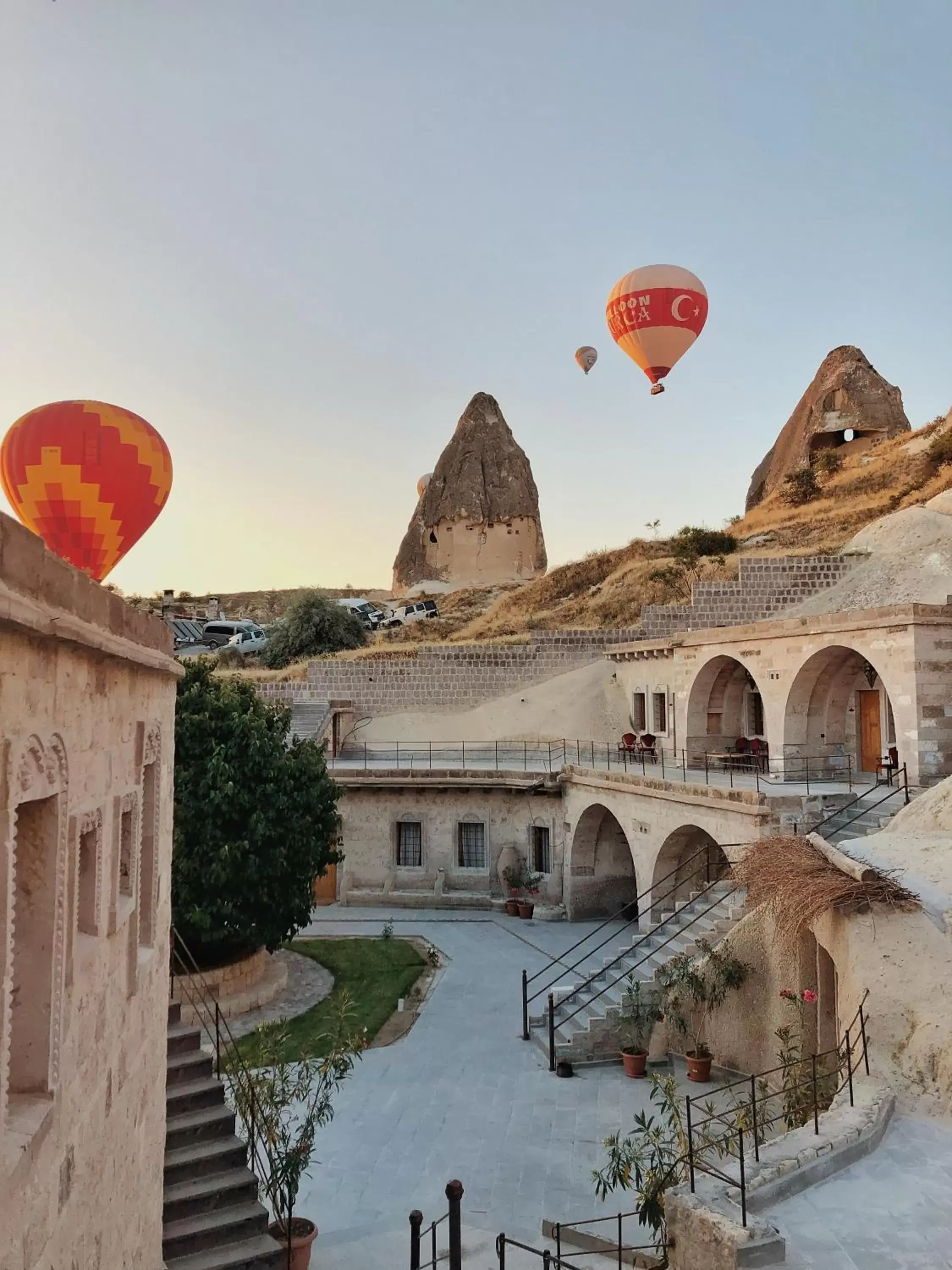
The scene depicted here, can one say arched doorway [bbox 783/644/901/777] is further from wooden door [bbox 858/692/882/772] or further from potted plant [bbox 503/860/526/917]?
potted plant [bbox 503/860/526/917]

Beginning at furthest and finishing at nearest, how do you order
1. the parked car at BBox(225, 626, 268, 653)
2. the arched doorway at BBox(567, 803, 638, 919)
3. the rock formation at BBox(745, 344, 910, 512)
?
the rock formation at BBox(745, 344, 910, 512) < the parked car at BBox(225, 626, 268, 653) < the arched doorway at BBox(567, 803, 638, 919)

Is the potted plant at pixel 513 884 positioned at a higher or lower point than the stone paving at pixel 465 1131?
higher

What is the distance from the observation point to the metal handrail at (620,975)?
521 inches

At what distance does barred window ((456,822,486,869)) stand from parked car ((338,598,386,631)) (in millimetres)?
21793

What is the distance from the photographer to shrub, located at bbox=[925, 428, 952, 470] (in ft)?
124

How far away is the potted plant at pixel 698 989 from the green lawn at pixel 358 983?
437 centimetres

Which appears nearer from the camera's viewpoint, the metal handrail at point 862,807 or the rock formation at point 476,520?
the metal handrail at point 862,807

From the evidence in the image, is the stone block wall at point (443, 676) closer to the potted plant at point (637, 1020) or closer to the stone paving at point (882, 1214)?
the potted plant at point (637, 1020)

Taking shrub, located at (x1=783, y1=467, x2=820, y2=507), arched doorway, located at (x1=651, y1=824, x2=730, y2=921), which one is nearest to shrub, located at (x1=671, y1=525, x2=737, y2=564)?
shrub, located at (x1=783, y1=467, x2=820, y2=507)

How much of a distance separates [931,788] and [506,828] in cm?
1222

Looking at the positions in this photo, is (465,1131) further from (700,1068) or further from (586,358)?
(586,358)

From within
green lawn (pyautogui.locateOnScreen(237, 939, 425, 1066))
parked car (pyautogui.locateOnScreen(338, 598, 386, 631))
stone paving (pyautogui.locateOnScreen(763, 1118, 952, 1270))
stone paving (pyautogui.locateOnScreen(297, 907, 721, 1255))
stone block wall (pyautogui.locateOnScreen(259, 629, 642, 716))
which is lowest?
stone paving (pyautogui.locateOnScreen(297, 907, 721, 1255))

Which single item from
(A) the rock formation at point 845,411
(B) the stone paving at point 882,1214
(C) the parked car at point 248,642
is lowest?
(B) the stone paving at point 882,1214

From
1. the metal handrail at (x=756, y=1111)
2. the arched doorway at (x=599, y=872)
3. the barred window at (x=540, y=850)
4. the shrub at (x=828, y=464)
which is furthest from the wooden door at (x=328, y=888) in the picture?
the shrub at (x=828, y=464)
